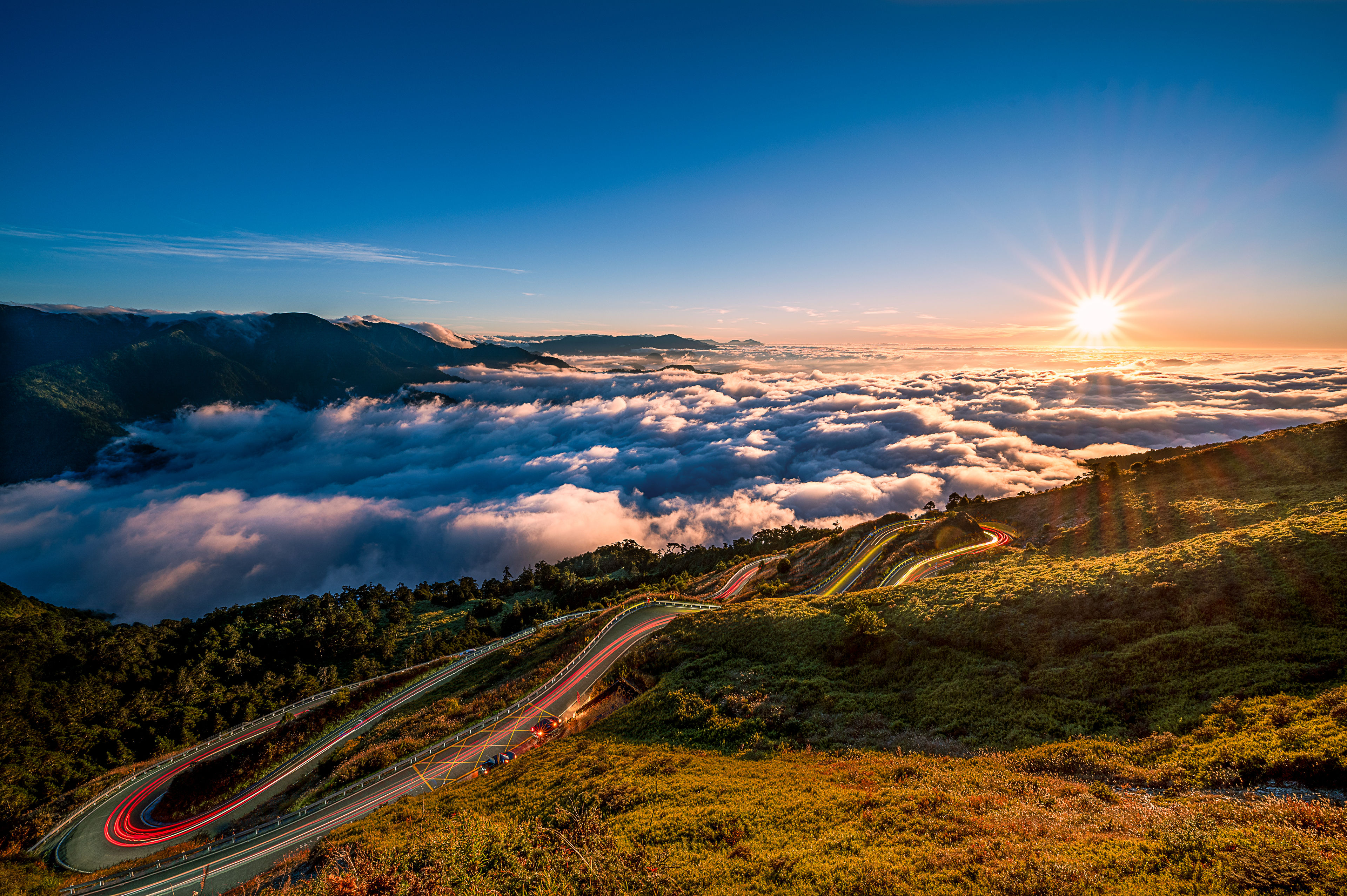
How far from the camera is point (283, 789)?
122 feet

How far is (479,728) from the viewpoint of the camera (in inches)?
1329

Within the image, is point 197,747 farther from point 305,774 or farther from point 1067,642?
point 1067,642

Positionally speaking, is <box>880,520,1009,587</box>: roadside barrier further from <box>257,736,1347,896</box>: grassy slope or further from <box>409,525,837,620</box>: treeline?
<box>409,525,837,620</box>: treeline

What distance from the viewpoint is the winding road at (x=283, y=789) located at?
88.0ft

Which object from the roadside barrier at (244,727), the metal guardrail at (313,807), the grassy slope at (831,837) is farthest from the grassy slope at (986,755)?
the roadside barrier at (244,727)

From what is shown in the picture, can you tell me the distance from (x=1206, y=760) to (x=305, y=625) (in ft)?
377

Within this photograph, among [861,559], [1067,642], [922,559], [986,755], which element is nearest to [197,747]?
[986,755]

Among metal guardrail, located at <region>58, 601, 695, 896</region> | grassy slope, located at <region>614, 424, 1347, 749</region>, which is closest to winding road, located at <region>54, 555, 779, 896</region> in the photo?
metal guardrail, located at <region>58, 601, 695, 896</region>

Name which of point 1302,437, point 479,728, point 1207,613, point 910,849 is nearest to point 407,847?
point 910,849

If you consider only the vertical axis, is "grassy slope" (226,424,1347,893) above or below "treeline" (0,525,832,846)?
above

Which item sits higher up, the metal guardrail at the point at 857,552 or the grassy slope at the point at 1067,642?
the grassy slope at the point at 1067,642

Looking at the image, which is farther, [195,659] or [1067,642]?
[195,659]

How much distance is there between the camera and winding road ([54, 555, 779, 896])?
1056 inches

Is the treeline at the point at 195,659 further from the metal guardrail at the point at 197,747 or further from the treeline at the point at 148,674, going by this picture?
the metal guardrail at the point at 197,747
